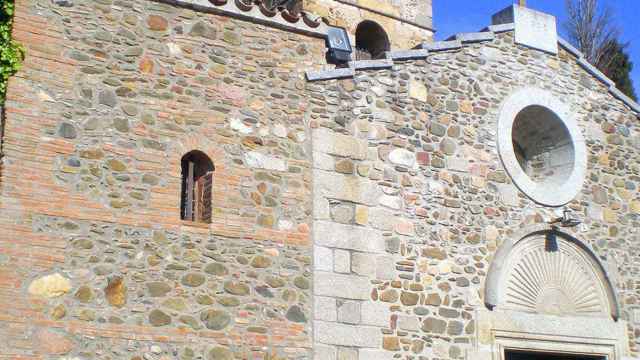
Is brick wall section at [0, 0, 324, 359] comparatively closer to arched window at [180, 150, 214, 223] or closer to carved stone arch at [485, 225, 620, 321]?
arched window at [180, 150, 214, 223]

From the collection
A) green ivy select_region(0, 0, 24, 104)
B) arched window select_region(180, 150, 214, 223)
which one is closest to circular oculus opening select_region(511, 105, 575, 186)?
arched window select_region(180, 150, 214, 223)

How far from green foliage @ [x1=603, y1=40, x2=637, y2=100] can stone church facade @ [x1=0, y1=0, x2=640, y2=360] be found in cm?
831

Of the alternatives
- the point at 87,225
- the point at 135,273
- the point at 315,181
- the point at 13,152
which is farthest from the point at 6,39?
the point at 315,181

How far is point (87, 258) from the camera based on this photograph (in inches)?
353

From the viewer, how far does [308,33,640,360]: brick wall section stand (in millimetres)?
10508

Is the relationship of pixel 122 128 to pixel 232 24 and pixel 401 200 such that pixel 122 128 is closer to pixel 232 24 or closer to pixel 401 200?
pixel 232 24

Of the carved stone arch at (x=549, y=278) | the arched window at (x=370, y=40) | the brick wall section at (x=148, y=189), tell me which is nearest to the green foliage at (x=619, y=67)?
the arched window at (x=370, y=40)

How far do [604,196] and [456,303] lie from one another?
10.3 feet

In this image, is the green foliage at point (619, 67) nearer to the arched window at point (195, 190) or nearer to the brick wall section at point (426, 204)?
the brick wall section at point (426, 204)

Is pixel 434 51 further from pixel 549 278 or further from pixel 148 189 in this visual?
pixel 148 189

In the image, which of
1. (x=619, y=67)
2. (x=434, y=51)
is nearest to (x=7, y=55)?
(x=434, y=51)

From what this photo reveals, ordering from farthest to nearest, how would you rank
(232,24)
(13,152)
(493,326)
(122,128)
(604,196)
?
(604,196) → (493,326) → (232,24) → (122,128) → (13,152)

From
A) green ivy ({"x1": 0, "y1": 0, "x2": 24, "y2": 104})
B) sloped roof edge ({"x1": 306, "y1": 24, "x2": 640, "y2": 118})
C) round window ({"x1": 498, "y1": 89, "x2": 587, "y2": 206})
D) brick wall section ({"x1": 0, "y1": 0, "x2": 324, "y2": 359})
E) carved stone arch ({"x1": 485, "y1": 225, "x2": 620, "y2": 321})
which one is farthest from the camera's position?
round window ({"x1": 498, "y1": 89, "x2": 587, "y2": 206})

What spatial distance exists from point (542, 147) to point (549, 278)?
2.01 meters
